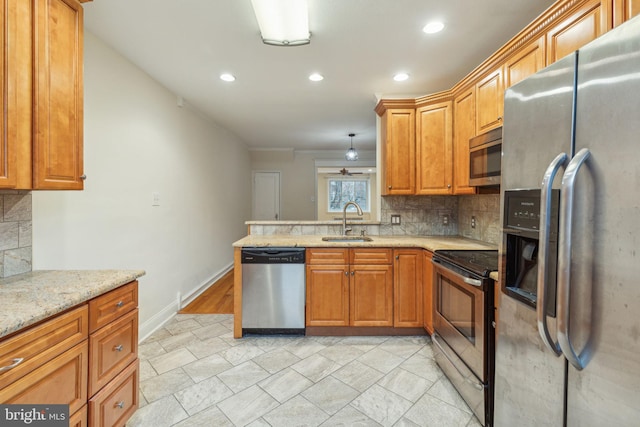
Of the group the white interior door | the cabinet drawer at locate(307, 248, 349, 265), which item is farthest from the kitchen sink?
the white interior door

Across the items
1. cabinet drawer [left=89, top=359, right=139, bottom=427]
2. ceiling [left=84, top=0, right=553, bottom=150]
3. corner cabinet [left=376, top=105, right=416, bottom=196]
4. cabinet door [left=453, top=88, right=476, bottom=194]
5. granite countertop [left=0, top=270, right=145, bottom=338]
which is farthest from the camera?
corner cabinet [left=376, top=105, right=416, bottom=196]

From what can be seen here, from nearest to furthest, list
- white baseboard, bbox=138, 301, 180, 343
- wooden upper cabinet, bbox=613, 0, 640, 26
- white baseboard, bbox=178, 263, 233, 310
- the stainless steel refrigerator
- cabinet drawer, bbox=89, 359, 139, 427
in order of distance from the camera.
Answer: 1. the stainless steel refrigerator
2. wooden upper cabinet, bbox=613, 0, 640, 26
3. cabinet drawer, bbox=89, 359, 139, 427
4. white baseboard, bbox=138, 301, 180, 343
5. white baseboard, bbox=178, 263, 233, 310

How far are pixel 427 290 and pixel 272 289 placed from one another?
1.42 metres

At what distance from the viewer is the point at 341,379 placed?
2.08 metres

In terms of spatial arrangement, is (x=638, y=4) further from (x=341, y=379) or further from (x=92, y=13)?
(x=92, y=13)

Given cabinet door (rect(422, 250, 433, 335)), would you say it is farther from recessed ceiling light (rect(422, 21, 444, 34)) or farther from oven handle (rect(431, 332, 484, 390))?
recessed ceiling light (rect(422, 21, 444, 34))

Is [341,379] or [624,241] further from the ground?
[624,241]

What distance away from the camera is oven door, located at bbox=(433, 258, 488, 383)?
167 centimetres

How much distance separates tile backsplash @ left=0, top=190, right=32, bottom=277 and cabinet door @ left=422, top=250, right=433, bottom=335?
278 centimetres

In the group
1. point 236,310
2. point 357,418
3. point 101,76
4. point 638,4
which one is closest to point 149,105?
point 101,76

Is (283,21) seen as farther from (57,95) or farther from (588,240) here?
(588,240)

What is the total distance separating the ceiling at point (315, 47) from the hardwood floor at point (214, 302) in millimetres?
2484

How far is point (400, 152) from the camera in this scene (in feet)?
9.91

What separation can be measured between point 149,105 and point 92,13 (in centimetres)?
99
